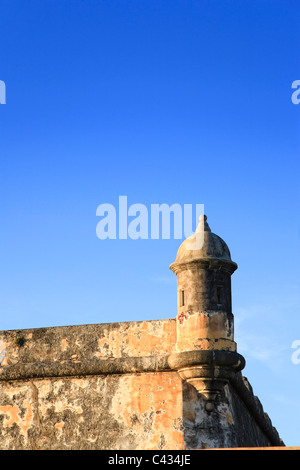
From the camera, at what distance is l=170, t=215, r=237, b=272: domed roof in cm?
934

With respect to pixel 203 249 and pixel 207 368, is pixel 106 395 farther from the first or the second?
pixel 203 249

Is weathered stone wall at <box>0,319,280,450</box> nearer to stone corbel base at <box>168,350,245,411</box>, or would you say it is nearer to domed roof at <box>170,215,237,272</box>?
stone corbel base at <box>168,350,245,411</box>

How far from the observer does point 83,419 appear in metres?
9.63

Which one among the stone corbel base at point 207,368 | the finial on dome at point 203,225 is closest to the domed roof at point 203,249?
the finial on dome at point 203,225

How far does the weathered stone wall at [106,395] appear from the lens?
920cm

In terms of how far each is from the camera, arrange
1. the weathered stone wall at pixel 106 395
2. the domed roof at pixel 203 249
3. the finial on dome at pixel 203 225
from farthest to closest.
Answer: the finial on dome at pixel 203 225 < the domed roof at pixel 203 249 < the weathered stone wall at pixel 106 395

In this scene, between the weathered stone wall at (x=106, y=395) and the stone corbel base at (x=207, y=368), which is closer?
the stone corbel base at (x=207, y=368)

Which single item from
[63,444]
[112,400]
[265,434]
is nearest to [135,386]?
[112,400]

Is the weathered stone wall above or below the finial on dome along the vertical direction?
below

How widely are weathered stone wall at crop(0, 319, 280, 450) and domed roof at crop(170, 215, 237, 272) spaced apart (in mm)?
902

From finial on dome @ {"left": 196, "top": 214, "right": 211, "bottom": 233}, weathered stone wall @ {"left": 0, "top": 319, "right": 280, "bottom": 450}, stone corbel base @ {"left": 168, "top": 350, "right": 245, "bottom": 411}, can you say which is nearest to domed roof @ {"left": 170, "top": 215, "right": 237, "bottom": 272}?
finial on dome @ {"left": 196, "top": 214, "right": 211, "bottom": 233}

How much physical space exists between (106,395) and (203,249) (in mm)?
2243

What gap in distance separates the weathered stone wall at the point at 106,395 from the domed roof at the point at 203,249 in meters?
0.90

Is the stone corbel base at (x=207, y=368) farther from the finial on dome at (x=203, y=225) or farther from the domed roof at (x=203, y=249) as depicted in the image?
the finial on dome at (x=203, y=225)
